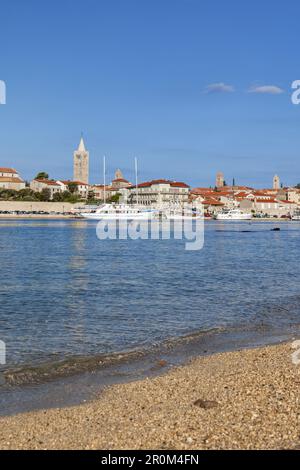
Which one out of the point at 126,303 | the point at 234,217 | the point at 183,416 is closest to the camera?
the point at 183,416

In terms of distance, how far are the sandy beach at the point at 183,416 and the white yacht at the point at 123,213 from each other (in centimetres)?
11962

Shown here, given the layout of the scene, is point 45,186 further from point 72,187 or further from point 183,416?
point 183,416

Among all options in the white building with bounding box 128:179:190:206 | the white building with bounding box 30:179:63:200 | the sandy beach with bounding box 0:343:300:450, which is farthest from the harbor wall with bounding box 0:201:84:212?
the sandy beach with bounding box 0:343:300:450

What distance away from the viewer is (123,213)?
129375mm

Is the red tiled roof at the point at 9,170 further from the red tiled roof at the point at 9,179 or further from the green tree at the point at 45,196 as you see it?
the green tree at the point at 45,196

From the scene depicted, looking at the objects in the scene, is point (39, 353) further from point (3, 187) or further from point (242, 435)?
point (3, 187)

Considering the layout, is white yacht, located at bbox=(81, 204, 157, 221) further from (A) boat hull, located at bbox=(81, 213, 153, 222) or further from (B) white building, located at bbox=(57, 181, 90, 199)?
(B) white building, located at bbox=(57, 181, 90, 199)

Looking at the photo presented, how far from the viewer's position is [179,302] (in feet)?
60.0

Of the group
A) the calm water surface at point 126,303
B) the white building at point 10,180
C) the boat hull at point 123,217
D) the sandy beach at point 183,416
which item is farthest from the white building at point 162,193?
the sandy beach at point 183,416

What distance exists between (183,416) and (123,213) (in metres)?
123

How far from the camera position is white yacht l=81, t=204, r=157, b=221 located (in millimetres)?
129000

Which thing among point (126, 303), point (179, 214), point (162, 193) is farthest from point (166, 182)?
point (126, 303)

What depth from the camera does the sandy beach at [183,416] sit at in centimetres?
605
